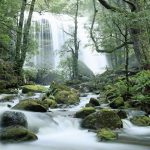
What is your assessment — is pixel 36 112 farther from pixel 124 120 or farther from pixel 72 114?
pixel 124 120

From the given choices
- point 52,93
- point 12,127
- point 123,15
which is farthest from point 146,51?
point 12,127

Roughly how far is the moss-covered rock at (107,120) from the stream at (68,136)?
25 centimetres

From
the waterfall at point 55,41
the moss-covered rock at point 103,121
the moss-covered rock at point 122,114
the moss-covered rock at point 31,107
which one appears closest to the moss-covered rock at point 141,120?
the moss-covered rock at point 122,114

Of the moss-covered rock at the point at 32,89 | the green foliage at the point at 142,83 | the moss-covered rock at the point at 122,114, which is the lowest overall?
the moss-covered rock at the point at 122,114

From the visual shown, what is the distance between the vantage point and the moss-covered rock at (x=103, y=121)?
9805 millimetres

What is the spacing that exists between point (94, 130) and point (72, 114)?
77.0 inches

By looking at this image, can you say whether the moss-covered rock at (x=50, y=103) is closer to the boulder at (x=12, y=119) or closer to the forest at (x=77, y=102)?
the forest at (x=77, y=102)

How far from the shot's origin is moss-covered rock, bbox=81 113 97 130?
995 centimetres

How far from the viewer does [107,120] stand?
988cm

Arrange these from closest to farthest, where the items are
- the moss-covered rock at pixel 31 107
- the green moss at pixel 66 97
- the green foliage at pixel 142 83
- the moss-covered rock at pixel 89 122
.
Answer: the moss-covered rock at pixel 89 122, the moss-covered rock at pixel 31 107, the green foliage at pixel 142 83, the green moss at pixel 66 97

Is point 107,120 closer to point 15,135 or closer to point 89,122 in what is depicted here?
point 89,122

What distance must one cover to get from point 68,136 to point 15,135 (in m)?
Result: 1.76

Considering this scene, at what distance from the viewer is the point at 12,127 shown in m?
8.60

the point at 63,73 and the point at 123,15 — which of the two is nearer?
the point at 123,15
